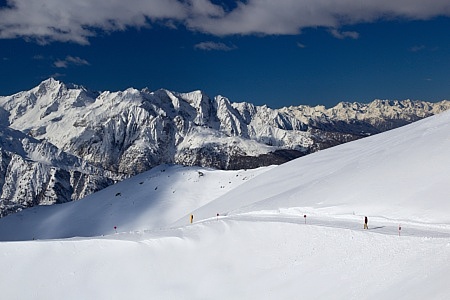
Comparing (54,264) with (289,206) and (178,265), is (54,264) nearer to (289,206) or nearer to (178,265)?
(178,265)

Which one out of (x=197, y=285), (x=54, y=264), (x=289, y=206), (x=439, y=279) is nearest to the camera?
(x=439, y=279)

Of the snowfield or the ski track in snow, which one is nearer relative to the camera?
the snowfield

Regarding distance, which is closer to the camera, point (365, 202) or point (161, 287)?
point (161, 287)

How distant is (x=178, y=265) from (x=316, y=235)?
8.51 metres

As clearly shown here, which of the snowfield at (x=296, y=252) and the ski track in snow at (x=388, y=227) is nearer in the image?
the snowfield at (x=296, y=252)

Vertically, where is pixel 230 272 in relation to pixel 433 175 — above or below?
below

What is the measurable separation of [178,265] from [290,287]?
7.68 metres

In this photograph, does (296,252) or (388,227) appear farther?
(388,227)

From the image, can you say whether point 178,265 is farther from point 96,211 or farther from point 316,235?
point 96,211

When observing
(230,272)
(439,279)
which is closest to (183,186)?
(230,272)

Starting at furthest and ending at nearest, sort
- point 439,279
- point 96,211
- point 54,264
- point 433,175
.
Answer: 1. point 96,211
2. point 433,175
3. point 54,264
4. point 439,279

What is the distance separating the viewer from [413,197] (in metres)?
31.1

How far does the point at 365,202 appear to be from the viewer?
33000 millimetres

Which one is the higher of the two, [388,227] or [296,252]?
[388,227]
